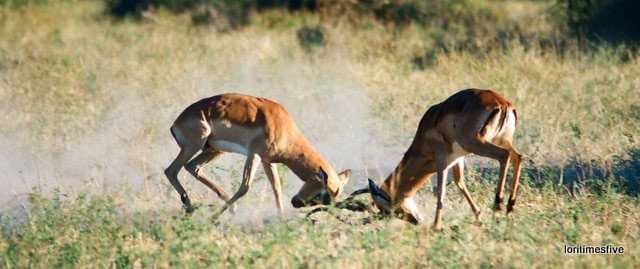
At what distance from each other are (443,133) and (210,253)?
2316mm

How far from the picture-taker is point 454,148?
8328mm

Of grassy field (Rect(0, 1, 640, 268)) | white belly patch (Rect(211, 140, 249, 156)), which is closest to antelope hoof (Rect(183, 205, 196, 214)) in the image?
grassy field (Rect(0, 1, 640, 268))

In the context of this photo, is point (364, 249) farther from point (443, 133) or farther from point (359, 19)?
point (359, 19)

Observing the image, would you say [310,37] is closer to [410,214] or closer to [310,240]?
[410,214]

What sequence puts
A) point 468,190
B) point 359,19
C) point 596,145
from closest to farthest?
1. point 468,190
2. point 596,145
3. point 359,19

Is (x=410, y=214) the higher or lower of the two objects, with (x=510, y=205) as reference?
lower

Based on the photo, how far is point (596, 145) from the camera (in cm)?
1028

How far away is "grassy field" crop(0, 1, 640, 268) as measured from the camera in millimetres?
6938

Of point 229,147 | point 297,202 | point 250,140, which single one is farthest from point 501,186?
point 229,147

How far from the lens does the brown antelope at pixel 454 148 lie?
8008 millimetres

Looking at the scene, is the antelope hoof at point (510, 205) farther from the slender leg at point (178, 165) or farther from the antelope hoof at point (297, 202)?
the slender leg at point (178, 165)

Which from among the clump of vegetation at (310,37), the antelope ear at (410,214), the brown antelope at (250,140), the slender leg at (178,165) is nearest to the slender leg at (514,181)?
the antelope ear at (410,214)

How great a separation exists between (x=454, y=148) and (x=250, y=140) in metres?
1.53

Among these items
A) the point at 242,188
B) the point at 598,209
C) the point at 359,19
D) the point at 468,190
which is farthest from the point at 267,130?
the point at 359,19
